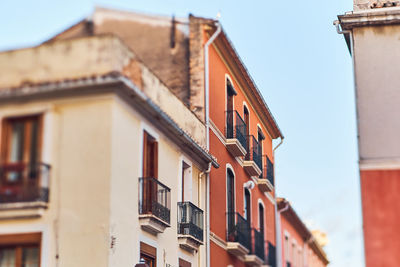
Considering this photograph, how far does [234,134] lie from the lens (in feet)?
81.0

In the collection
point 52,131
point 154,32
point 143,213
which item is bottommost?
point 143,213

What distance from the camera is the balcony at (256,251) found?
2539cm

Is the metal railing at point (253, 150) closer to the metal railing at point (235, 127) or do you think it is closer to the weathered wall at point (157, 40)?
the metal railing at point (235, 127)

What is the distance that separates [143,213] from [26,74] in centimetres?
382

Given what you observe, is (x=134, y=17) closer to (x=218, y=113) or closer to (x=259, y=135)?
(x=218, y=113)

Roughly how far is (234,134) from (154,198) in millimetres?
7351

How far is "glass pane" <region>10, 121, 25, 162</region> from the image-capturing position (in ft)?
52.2

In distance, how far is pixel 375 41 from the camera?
65.6 feet

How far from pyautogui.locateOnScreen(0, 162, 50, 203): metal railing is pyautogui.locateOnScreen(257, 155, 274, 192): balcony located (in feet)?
44.6

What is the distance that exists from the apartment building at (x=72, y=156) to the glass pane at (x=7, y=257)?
0.8 inches

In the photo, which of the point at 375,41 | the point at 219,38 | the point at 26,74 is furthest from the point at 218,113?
the point at 26,74

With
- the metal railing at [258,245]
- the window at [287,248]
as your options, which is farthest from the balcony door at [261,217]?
the window at [287,248]

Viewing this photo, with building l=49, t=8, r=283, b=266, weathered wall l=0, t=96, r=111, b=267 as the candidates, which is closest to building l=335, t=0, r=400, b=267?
building l=49, t=8, r=283, b=266

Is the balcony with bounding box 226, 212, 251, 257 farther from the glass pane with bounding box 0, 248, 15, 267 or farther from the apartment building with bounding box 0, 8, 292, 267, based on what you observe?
the glass pane with bounding box 0, 248, 15, 267
